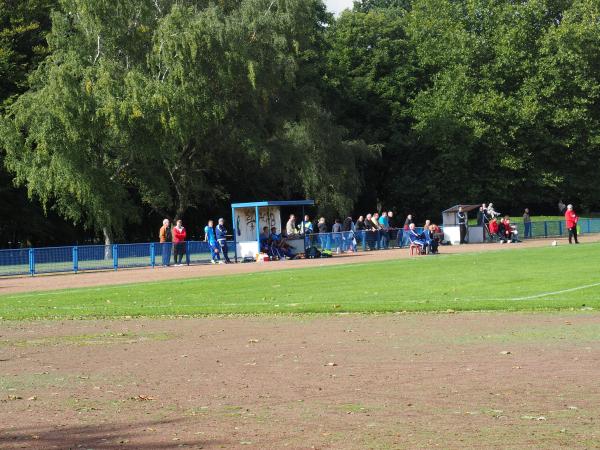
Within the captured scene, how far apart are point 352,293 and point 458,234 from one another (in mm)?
35745

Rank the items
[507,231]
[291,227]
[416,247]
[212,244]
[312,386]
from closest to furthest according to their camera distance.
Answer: [312,386] → [212,244] → [416,247] → [291,227] → [507,231]

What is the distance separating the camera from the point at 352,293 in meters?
24.2

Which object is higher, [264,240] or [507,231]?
[264,240]

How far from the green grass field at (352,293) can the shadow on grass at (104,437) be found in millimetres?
11086

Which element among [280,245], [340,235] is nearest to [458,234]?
[340,235]

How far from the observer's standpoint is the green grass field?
20.4 meters

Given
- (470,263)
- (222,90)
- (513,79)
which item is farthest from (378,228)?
(513,79)

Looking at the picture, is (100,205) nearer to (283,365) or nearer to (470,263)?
(470,263)

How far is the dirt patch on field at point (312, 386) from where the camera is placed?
8336mm

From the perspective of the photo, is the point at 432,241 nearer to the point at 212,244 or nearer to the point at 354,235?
the point at 354,235

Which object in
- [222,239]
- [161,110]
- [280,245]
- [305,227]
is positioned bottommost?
[280,245]

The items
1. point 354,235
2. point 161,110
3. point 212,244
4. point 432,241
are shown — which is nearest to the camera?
point 212,244

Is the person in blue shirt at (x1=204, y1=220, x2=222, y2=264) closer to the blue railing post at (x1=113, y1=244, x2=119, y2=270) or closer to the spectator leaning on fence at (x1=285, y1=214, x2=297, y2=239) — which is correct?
the spectator leaning on fence at (x1=285, y1=214, x2=297, y2=239)

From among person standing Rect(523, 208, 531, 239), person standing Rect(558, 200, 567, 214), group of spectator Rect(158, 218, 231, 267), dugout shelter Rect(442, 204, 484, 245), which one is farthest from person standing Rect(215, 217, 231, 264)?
person standing Rect(558, 200, 567, 214)
